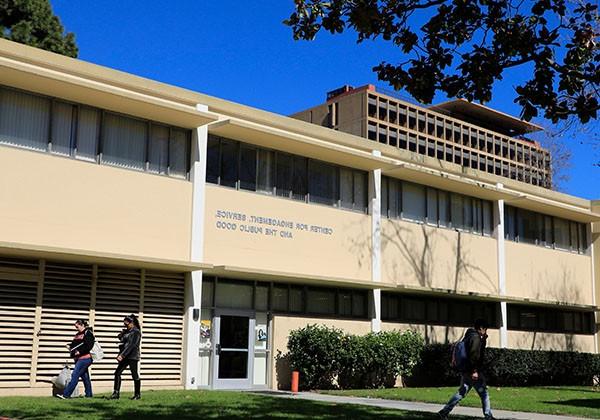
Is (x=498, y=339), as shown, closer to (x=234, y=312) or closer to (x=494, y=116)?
(x=234, y=312)

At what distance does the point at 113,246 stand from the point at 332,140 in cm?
868

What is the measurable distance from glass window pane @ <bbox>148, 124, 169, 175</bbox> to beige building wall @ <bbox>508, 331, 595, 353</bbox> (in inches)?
667

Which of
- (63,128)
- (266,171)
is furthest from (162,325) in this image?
(266,171)

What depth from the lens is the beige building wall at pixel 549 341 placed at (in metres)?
31.3

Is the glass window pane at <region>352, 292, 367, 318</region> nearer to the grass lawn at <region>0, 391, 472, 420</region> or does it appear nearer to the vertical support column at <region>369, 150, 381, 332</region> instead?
the vertical support column at <region>369, 150, 381, 332</region>

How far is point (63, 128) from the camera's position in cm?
1872

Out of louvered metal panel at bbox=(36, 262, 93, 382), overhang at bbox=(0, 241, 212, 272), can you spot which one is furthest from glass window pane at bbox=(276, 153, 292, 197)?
louvered metal panel at bbox=(36, 262, 93, 382)

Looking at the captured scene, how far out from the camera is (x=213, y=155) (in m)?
21.8

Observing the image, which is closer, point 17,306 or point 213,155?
point 17,306

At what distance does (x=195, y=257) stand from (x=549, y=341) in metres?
18.8

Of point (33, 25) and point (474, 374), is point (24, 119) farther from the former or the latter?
point (33, 25)

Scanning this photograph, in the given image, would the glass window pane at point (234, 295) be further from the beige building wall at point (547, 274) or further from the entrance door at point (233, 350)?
the beige building wall at point (547, 274)

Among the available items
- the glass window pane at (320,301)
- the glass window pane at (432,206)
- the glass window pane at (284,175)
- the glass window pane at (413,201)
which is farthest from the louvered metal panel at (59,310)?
the glass window pane at (432,206)

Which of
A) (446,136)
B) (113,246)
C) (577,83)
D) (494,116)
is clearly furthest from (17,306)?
(494,116)
